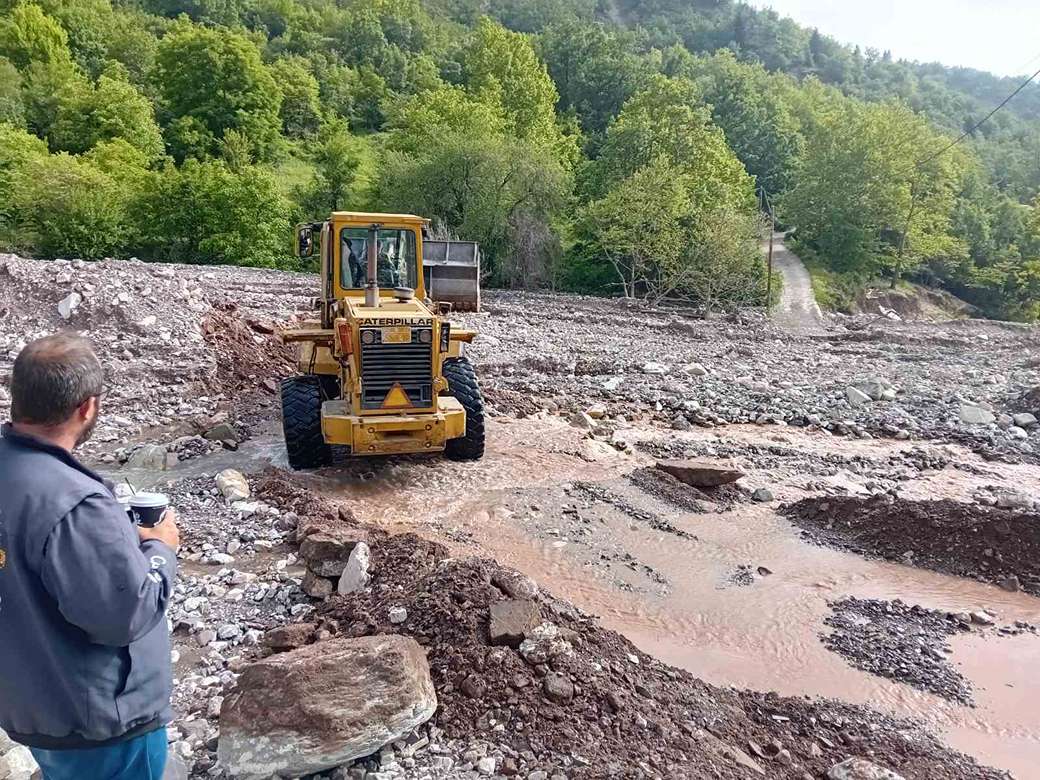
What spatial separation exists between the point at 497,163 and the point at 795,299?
1337 cm

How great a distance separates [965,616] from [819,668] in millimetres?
1553

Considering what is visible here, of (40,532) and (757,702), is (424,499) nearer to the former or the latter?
(757,702)

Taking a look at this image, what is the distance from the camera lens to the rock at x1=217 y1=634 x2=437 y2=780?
3.05 meters

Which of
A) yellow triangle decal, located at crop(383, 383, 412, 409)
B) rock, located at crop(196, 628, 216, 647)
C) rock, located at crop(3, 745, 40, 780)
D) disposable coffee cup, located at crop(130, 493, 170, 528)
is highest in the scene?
disposable coffee cup, located at crop(130, 493, 170, 528)

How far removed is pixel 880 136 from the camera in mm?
36500

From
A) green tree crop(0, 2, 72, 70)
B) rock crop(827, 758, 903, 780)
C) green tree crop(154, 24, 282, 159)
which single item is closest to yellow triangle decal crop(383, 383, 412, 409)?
rock crop(827, 758, 903, 780)

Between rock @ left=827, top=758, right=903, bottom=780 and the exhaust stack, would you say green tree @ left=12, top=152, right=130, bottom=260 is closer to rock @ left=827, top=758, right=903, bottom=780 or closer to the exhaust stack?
the exhaust stack

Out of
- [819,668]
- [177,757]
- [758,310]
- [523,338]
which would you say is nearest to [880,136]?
[758,310]

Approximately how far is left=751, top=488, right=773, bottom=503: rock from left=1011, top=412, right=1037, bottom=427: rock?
566cm

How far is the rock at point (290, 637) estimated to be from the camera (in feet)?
13.0

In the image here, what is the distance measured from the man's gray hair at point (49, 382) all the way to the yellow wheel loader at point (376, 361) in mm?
4860

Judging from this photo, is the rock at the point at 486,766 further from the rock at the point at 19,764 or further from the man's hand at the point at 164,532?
the rock at the point at 19,764

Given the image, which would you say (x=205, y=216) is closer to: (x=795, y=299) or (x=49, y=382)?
(x=795, y=299)

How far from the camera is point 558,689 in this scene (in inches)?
137
